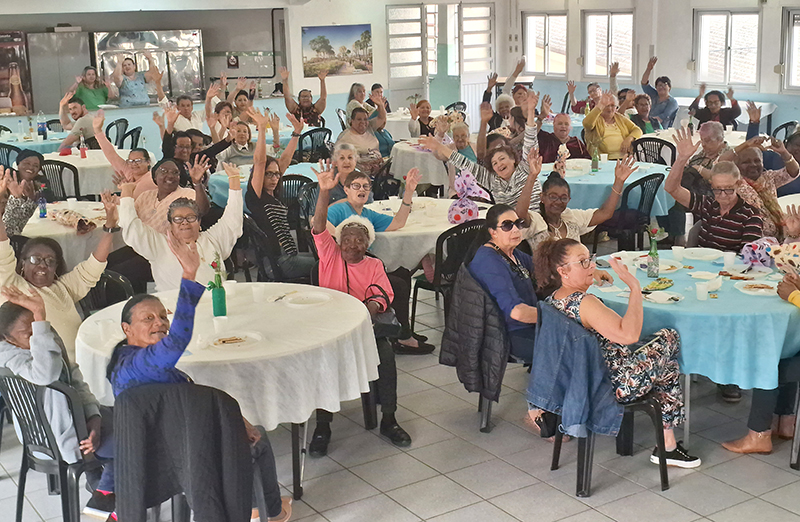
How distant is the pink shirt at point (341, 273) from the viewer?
17.9 feet

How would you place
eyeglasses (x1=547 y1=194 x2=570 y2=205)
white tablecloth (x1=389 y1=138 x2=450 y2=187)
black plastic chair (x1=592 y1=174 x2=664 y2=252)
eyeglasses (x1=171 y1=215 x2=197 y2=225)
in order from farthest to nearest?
white tablecloth (x1=389 y1=138 x2=450 y2=187) < black plastic chair (x1=592 y1=174 x2=664 y2=252) < eyeglasses (x1=547 y1=194 x2=570 y2=205) < eyeglasses (x1=171 y1=215 x2=197 y2=225)

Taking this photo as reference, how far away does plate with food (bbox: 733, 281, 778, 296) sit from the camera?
4855 mm

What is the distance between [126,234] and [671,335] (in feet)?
9.83

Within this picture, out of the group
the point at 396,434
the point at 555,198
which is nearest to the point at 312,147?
the point at 555,198

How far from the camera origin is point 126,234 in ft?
17.9

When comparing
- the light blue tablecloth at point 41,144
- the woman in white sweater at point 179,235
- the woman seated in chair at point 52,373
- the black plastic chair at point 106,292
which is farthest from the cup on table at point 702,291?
the light blue tablecloth at point 41,144

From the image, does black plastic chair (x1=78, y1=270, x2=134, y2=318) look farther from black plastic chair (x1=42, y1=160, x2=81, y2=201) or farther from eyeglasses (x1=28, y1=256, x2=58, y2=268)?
black plastic chair (x1=42, y1=160, x2=81, y2=201)

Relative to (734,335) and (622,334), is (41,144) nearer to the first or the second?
(622,334)

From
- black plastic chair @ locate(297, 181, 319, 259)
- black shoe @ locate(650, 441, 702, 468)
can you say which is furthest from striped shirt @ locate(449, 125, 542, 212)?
black shoe @ locate(650, 441, 702, 468)

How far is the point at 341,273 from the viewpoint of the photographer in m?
5.48

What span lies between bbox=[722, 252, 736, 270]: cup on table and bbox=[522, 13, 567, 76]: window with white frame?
40.8ft

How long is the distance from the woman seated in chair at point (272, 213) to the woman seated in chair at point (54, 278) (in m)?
1.83

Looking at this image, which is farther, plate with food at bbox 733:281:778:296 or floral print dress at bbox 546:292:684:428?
plate with food at bbox 733:281:778:296

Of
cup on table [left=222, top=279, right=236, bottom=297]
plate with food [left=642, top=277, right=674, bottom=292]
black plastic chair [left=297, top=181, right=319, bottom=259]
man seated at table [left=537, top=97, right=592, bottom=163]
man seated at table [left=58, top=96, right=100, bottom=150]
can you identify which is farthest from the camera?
man seated at table [left=58, top=96, right=100, bottom=150]
